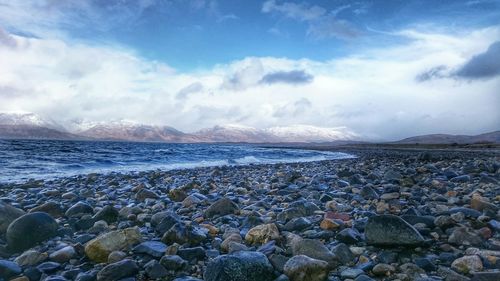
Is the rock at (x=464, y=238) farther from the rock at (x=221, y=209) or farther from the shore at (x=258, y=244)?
the rock at (x=221, y=209)

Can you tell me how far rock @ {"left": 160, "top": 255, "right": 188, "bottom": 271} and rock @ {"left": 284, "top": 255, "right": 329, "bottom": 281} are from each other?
1.11 meters

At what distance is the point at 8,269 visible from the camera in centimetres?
337

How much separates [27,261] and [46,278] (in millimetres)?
688

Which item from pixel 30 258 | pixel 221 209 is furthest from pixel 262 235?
pixel 30 258

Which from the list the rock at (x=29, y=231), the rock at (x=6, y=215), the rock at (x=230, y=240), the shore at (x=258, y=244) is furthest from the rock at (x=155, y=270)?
the rock at (x=6, y=215)

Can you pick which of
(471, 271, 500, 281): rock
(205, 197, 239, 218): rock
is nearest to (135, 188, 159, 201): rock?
(205, 197, 239, 218): rock

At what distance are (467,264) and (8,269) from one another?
14.6ft

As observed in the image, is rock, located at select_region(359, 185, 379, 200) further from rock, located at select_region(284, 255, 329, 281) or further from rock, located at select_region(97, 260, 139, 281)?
rock, located at select_region(97, 260, 139, 281)

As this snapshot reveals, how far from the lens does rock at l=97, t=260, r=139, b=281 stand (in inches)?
130

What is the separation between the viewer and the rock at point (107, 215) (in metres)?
5.61

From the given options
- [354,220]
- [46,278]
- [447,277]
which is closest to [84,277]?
[46,278]

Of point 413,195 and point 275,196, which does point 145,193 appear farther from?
point 413,195

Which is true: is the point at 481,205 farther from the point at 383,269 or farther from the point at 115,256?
the point at 115,256

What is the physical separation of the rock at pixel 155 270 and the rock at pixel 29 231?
1.91 metres
